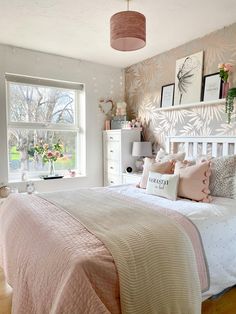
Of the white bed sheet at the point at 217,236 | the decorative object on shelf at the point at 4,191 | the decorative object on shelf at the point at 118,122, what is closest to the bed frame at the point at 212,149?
the white bed sheet at the point at 217,236

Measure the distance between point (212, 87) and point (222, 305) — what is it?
7.13 ft

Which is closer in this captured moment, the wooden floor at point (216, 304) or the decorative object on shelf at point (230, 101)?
the wooden floor at point (216, 304)

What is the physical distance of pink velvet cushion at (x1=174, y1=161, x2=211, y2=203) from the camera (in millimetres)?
2182

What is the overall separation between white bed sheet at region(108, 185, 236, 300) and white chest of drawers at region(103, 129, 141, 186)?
1.85 metres

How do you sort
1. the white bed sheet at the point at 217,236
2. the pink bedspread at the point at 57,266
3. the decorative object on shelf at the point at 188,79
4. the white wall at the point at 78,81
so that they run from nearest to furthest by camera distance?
the pink bedspread at the point at 57,266
the white bed sheet at the point at 217,236
the decorative object on shelf at the point at 188,79
the white wall at the point at 78,81

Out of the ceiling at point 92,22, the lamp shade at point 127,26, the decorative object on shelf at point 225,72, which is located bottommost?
the decorative object on shelf at point 225,72

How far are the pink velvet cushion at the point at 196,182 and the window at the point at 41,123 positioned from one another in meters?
2.18

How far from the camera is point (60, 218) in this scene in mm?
1692

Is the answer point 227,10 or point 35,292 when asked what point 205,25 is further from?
point 35,292

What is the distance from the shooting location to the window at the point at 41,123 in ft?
11.8

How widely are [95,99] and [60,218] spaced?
2.76 m

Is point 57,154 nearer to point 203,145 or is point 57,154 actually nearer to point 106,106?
point 106,106

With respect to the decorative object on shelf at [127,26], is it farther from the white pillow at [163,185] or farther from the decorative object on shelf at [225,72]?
the white pillow at [163,185]

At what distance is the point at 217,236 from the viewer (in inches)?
69.0
